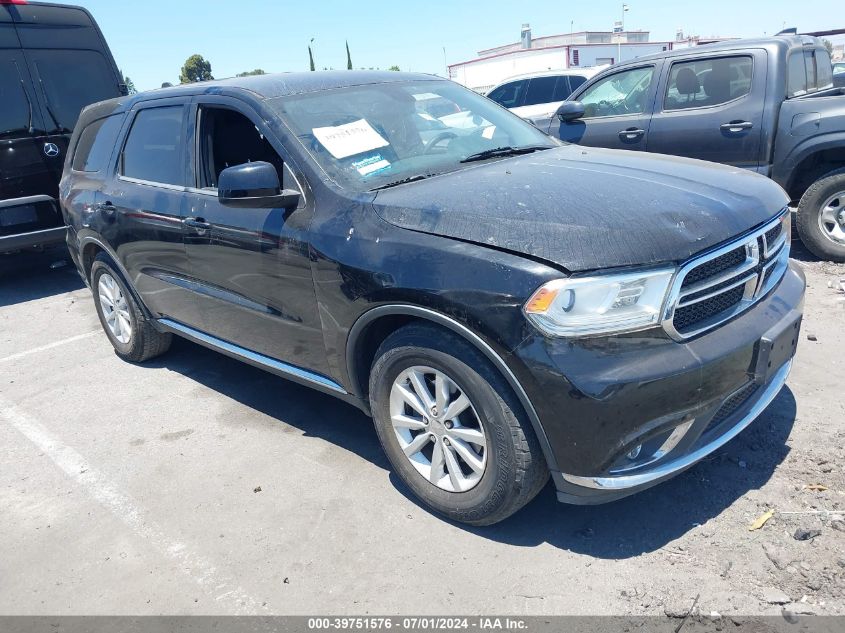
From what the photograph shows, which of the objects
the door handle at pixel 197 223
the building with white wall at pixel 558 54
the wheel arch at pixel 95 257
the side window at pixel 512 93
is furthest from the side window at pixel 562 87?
the building with white wall at pixel 558 54

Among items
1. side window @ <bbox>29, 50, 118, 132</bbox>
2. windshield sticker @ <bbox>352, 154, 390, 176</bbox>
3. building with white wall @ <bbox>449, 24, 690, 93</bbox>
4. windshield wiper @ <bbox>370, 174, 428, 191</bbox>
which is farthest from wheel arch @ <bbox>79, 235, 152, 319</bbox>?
building with white wall @ <bbox>449, 24, 690, 93</bbox>

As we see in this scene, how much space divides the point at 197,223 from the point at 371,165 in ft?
3.81

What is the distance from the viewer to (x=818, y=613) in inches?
90.2

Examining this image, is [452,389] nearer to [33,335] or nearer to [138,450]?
[138,450]

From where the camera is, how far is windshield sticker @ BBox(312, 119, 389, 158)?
3.32 m

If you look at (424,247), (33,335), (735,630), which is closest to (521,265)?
(424,247)

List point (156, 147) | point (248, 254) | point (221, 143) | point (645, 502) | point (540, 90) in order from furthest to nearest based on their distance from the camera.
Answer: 1. point (540, 90)
2. point (156, 147)
3. point (221, 143)
4. point (248, 254)
5. point (645, 502)

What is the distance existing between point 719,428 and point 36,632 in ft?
9.04

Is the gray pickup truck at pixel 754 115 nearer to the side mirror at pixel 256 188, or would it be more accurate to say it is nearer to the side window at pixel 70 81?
the side mirror at pixel 256 188

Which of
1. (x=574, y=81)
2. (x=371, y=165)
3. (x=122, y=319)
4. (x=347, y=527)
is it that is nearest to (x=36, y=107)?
(x=122, y=319)

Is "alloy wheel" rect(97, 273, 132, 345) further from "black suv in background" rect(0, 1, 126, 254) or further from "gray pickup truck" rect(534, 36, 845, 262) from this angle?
"gray pickup truck" rect(534, 36, 845, 262)

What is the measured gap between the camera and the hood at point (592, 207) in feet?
7.97

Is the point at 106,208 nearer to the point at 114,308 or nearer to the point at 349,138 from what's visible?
the point at 114,308

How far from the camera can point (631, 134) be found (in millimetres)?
6617
